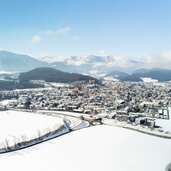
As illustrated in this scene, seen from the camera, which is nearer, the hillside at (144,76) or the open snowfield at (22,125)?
the open snowfield at (22,125)

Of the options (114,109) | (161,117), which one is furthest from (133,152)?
(114,109)

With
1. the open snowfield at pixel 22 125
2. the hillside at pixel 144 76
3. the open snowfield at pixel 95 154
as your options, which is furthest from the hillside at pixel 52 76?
the open snowfield at pixel 95 154

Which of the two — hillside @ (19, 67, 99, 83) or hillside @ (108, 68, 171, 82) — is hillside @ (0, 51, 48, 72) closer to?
hillside @ (108, 68, 171, 82)

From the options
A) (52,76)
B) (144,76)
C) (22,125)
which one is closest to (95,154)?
(22,125)

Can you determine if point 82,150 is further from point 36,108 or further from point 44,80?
point 44,80

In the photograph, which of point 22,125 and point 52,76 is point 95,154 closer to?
point 22,125

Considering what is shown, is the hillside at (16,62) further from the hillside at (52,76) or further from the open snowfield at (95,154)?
the open snowfield at (95,154)
